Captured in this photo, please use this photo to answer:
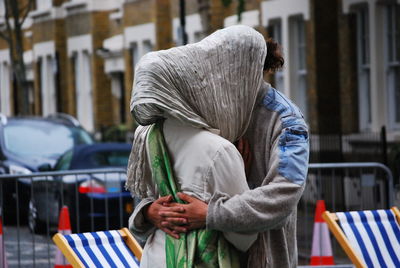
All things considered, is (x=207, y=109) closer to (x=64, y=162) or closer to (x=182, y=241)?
(x=182, y=241)

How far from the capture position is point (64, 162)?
17.3 m

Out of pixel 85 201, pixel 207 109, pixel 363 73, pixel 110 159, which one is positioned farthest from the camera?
pixel 363 73

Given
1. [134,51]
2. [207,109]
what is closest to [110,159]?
[207,109]

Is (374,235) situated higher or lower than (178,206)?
lower

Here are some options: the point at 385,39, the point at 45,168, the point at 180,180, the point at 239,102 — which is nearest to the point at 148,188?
the point at 180,180

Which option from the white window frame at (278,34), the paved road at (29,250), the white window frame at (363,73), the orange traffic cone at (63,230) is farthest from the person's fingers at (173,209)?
the white window frame at (278,34)

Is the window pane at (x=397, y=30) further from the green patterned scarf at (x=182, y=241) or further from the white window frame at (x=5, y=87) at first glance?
the white window frame at (x=5, y=87)

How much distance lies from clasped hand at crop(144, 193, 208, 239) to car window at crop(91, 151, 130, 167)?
39.5ft

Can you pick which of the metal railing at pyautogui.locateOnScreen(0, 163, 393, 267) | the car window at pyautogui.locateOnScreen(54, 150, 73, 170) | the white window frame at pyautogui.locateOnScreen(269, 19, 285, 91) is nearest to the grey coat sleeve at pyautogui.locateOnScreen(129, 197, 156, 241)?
the metal railing at pyautogui.locateOnScreen(0, 163, 393, 267)

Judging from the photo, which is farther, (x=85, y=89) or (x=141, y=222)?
(x=85, y=89)

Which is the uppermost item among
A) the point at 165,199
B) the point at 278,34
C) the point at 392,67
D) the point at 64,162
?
the point at 278,34

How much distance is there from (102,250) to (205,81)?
8.24 feet

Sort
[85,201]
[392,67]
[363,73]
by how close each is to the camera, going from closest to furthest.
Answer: [85,201]
[392,67]
[363,73]

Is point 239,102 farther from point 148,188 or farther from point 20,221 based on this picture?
point 20,221
